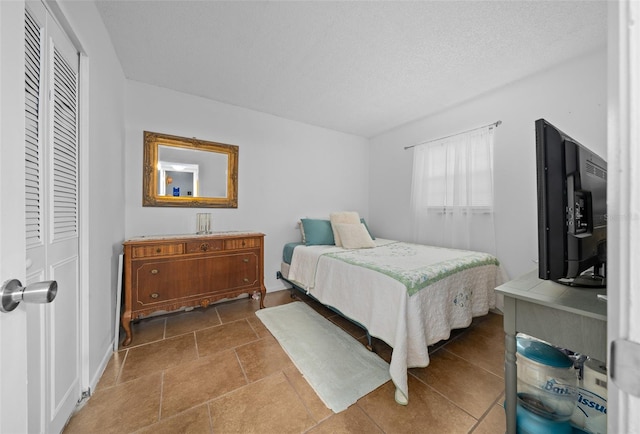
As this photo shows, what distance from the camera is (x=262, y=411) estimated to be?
4.24 ft

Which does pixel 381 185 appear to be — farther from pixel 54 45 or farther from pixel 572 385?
pixel 54 45

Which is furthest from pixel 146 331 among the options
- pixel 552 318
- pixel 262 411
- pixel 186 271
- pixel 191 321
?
pixel 552 318

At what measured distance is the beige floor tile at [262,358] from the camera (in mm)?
1612

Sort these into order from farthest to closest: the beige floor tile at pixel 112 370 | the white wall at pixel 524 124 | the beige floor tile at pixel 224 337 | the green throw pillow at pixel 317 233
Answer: the green throw pillow at pixel 317 233 → the white wall at pixel 524 124 → the beige floor tile at pixel 224 337 → the beige floor tile at pixel 112 370

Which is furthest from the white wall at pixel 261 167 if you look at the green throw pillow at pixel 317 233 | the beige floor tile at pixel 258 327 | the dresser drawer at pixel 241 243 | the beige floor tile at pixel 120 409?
the beige floor tile at pixel 120 409

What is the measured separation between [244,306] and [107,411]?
4.76 feet

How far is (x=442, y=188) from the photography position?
3057 millimetres

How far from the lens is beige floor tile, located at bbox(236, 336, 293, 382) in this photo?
63.5 inches

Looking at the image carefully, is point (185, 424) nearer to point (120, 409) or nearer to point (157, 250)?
point (120, 409)

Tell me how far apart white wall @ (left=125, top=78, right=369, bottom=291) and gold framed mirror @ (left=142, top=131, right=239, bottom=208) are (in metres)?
0.07

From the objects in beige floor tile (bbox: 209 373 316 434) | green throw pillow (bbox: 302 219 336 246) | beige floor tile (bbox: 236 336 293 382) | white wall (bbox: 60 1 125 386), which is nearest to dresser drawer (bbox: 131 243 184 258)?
white wall (bbox: 60 1 125 386)

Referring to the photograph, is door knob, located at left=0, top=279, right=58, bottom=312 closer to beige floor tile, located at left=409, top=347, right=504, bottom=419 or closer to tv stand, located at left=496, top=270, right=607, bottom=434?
tv stand, located at left=496, top=270, right=607, bottom=434

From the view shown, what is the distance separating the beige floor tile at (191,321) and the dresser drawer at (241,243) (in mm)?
759

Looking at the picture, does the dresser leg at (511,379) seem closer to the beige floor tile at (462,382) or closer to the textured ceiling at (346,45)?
the beige floor tile at (462,382)
